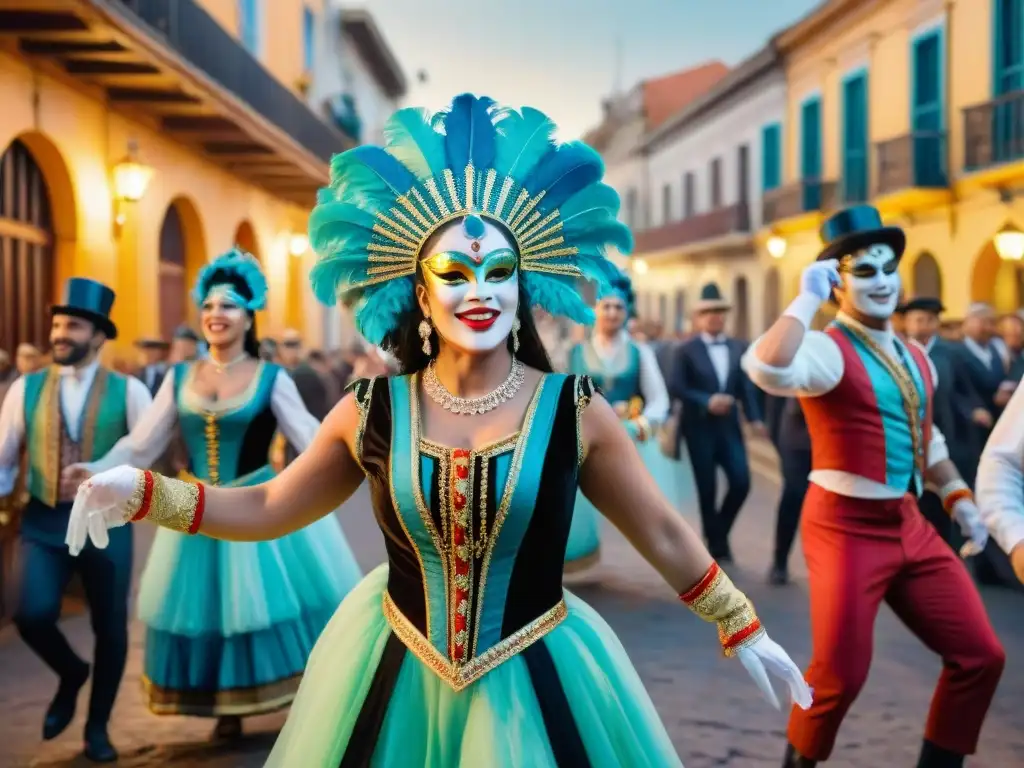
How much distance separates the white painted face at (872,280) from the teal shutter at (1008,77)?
13.4m

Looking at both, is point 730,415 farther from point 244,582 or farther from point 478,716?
point 478,716

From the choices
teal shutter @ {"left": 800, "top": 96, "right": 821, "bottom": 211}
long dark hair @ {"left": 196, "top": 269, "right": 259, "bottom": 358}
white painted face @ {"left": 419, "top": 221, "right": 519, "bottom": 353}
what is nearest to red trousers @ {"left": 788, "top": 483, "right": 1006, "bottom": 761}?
white painted face @ {"left": 419, "top": 221, "right": 519, "bottom": 353}

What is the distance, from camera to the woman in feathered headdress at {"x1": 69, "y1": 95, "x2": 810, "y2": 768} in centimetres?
304

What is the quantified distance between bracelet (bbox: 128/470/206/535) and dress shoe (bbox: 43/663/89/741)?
7.97 ft

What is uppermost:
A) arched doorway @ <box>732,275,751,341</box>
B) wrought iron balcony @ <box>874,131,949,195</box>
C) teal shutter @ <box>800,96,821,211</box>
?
teal shutter @ <box>800,96,821,211</box>

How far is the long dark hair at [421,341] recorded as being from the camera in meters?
3.37

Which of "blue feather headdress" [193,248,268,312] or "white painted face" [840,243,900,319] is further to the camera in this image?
"blue feather headdress" [193,248,268,312]

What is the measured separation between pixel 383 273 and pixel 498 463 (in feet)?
2.02

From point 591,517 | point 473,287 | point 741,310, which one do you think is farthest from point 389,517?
point 741,310

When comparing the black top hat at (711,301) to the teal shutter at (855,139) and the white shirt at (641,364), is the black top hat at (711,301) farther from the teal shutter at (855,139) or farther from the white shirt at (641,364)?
the teal shutter at (855,139)

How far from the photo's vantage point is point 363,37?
107 feet

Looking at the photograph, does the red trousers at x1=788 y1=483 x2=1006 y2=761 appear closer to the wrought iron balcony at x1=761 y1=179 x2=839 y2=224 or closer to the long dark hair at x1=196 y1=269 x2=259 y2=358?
the long dark hair at x1=196 y1=269 x2=259 y2=358

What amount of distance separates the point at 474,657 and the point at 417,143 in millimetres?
1317

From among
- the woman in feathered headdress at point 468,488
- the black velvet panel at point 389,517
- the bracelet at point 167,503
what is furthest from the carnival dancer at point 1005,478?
the bracelet at point 167,503
